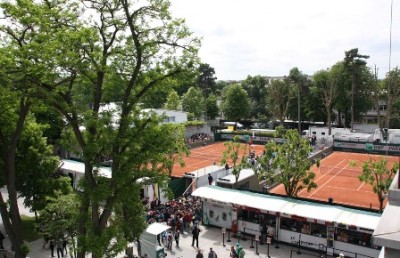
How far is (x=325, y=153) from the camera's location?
49719 mm

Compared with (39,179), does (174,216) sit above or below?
below

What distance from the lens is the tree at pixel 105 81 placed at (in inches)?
515

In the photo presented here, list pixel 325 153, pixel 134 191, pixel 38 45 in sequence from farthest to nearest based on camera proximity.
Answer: pixel 325 153 < pixel 134 191 < pixel 38 45

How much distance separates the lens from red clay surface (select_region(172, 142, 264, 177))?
4425cm

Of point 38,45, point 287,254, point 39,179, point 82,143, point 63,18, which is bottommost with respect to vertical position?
point 287,254

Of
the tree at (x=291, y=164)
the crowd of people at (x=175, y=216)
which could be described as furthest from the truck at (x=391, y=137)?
the crowd of people at (x=175, y=216)

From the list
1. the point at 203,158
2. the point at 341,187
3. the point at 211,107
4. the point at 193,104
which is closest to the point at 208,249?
the point at 341,187

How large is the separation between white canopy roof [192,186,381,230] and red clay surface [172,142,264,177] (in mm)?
17650

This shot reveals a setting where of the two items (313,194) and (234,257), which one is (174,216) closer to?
(234,257)

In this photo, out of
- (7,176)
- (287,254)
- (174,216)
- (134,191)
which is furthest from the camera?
(174,216)

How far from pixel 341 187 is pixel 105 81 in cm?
2767

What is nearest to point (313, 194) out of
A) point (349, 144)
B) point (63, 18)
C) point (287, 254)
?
point (287, 254)

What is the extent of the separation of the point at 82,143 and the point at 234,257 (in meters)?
9.62

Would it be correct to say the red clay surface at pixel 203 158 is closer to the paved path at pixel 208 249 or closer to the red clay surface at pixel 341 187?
the red clay surface at pixel 341 187
